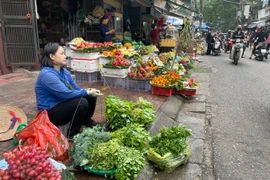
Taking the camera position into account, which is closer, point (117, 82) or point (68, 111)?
point (68, 111)

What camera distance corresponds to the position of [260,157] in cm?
323

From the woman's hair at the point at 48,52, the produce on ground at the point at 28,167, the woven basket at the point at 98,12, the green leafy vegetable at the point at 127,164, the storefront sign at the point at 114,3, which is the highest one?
the storefront sign at the point at 114,3

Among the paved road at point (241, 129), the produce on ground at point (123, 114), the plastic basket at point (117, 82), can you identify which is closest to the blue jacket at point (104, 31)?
the plastic basket at point (117, 82)

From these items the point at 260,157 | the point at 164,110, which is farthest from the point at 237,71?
the point at 260,157

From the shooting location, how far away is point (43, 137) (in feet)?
7.50

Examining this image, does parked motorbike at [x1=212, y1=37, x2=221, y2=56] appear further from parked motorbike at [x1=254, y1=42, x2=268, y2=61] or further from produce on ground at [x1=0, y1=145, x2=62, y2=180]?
produce on ground at [x1=0, y1=145, x2=62, y2=180]

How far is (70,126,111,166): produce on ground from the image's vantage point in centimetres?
236

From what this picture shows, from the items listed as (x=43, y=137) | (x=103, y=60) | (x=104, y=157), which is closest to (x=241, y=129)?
(x=104, y=157)

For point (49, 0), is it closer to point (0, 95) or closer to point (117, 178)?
point (0, 95)

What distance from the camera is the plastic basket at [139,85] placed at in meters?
5.63

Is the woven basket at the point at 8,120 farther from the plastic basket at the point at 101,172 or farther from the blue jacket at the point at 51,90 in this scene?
the plastic basket at the point at 101,172

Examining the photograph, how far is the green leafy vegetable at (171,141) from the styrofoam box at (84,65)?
337 cm

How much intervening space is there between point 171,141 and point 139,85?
9.39ft

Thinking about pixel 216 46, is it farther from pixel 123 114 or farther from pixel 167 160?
pixel 167 160
